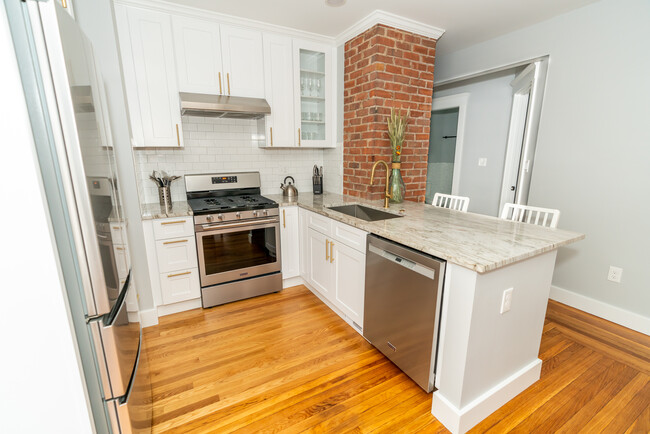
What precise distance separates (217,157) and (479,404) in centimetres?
298

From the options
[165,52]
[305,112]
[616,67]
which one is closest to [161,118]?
[165,52]

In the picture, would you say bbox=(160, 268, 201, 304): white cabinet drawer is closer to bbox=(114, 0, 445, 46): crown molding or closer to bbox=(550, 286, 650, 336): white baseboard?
bbox=(114, 0, 445, 46): crown molding

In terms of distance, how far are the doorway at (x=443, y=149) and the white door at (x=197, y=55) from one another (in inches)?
122

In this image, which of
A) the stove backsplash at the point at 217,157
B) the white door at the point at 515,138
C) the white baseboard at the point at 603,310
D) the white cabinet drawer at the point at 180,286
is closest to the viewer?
the white baseboard at the point at 603,310

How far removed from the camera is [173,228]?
243 cm

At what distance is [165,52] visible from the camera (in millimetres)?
2439

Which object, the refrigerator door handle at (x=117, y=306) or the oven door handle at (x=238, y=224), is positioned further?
the oven door handle at (x=238, y=224)

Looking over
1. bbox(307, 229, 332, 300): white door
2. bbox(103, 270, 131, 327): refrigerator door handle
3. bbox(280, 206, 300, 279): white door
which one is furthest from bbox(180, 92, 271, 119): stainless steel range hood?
bbox(103, 270, 131, 327): refrigerator door handle

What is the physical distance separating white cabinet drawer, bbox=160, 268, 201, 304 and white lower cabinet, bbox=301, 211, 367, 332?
1.06 metres

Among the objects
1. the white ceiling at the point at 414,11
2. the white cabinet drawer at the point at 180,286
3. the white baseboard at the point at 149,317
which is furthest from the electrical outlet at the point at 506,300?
the white baseboard at the point at 149,317

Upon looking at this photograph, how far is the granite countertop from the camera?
4.47 ft

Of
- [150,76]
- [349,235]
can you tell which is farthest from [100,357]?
[150,76]

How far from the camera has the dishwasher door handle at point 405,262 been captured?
150 cm

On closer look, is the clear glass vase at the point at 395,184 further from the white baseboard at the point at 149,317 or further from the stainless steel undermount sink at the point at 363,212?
the white baseboard at the point at 149,317
